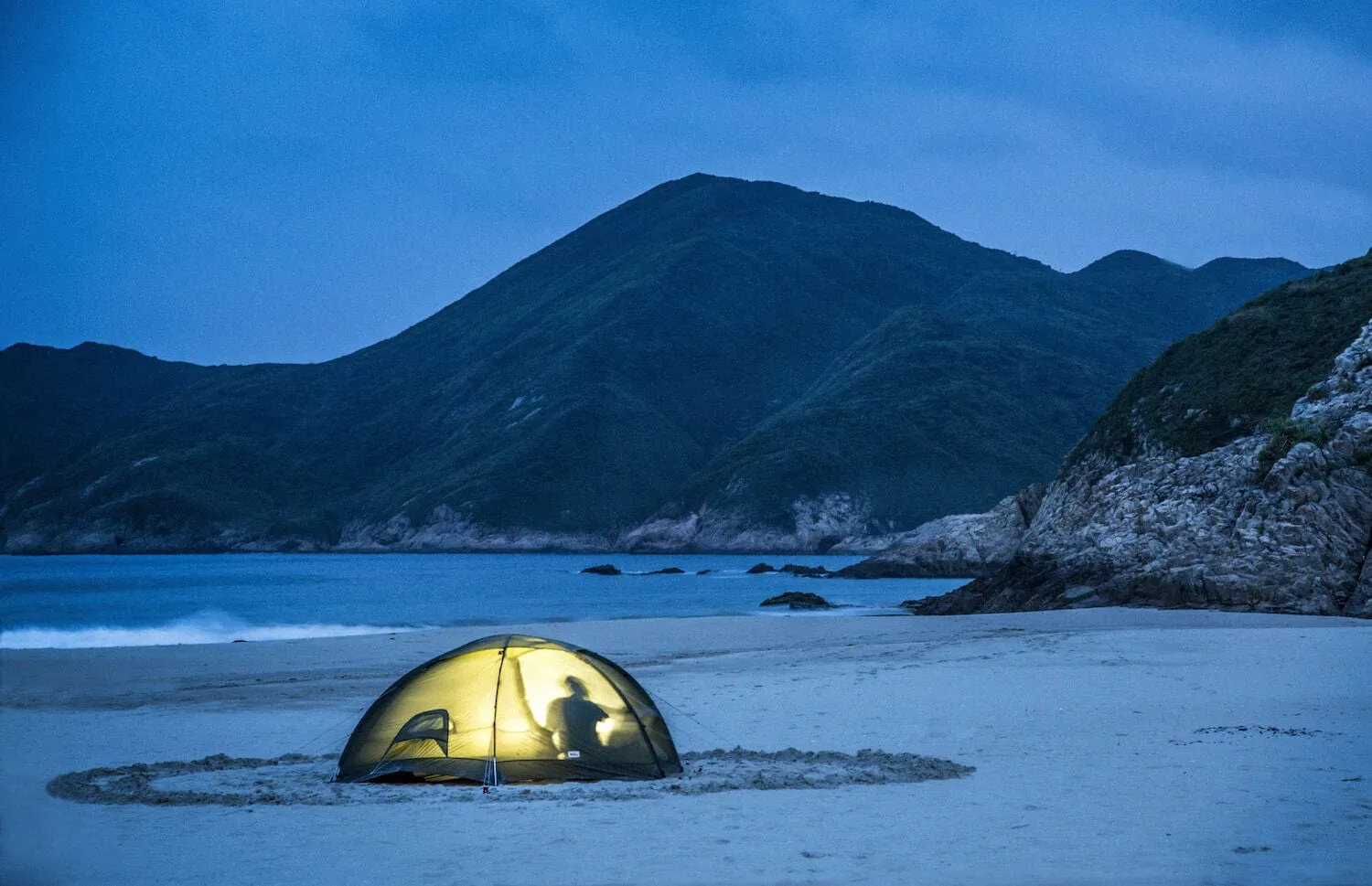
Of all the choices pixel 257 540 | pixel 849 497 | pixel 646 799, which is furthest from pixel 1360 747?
pixel 257 540

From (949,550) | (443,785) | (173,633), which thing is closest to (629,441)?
(949,550)

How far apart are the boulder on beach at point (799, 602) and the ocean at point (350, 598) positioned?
1.03 m

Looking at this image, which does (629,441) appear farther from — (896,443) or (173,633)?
(173,633)

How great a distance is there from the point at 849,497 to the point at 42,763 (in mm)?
117261

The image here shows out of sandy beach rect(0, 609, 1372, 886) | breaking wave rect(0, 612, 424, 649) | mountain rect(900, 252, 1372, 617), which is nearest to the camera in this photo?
sandy beach rect(0, 609, 1372, 886)

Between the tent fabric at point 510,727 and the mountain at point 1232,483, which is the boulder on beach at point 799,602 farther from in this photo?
the tent fabric at point 510,727

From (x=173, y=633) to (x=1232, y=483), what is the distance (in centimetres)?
3240

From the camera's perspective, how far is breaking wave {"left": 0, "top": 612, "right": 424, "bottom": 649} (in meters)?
37.2

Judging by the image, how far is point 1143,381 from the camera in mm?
39344

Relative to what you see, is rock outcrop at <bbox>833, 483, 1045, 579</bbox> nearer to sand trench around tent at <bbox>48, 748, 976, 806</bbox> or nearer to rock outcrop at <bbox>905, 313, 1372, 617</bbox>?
rock outcrop at <bbox>905, 313, 1372, 617</bbox>

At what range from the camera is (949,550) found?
226 feet

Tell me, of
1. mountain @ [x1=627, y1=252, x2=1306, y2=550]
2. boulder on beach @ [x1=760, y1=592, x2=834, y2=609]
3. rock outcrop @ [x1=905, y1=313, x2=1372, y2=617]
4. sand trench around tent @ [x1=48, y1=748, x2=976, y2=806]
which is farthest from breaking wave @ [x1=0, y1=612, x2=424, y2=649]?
mountain @ [x1=627, y1=252, x2=1306, y2=550]

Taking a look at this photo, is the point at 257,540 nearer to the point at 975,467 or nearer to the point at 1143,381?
the point at 975,467

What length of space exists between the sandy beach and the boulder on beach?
87.3 feet
